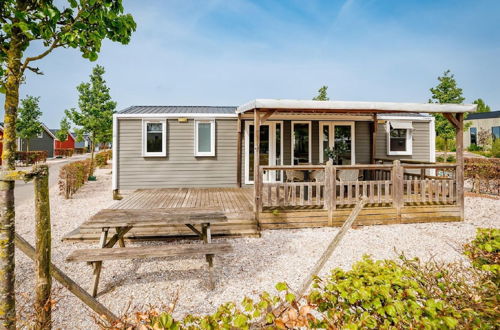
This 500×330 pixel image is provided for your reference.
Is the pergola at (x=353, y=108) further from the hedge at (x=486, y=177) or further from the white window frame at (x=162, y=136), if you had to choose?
the hedge at (x=486, y=177)

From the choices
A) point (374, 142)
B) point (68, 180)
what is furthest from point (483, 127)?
point (68, 180)

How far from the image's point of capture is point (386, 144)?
33.3ft

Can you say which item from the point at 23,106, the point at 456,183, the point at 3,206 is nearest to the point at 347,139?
the point at 456,183

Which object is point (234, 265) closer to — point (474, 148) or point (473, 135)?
point (474, 148)

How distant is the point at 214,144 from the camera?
9250 millimetres

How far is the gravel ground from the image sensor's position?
10.8ft

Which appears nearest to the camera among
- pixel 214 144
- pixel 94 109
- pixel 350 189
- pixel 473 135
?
pixel 350 189

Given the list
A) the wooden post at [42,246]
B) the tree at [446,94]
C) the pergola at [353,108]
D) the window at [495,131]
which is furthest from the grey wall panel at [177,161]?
the window at [495,131]

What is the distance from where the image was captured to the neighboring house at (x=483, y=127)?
33625mm

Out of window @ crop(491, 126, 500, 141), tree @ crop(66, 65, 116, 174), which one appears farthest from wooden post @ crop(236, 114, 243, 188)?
window @ crop(491, 126, 500, 141)

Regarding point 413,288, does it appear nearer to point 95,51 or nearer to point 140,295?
point 95,51

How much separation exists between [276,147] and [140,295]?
6.76 meters

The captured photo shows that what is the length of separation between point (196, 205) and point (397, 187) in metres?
4.85

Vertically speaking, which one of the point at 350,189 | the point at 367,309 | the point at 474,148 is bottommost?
the point at 367,309
